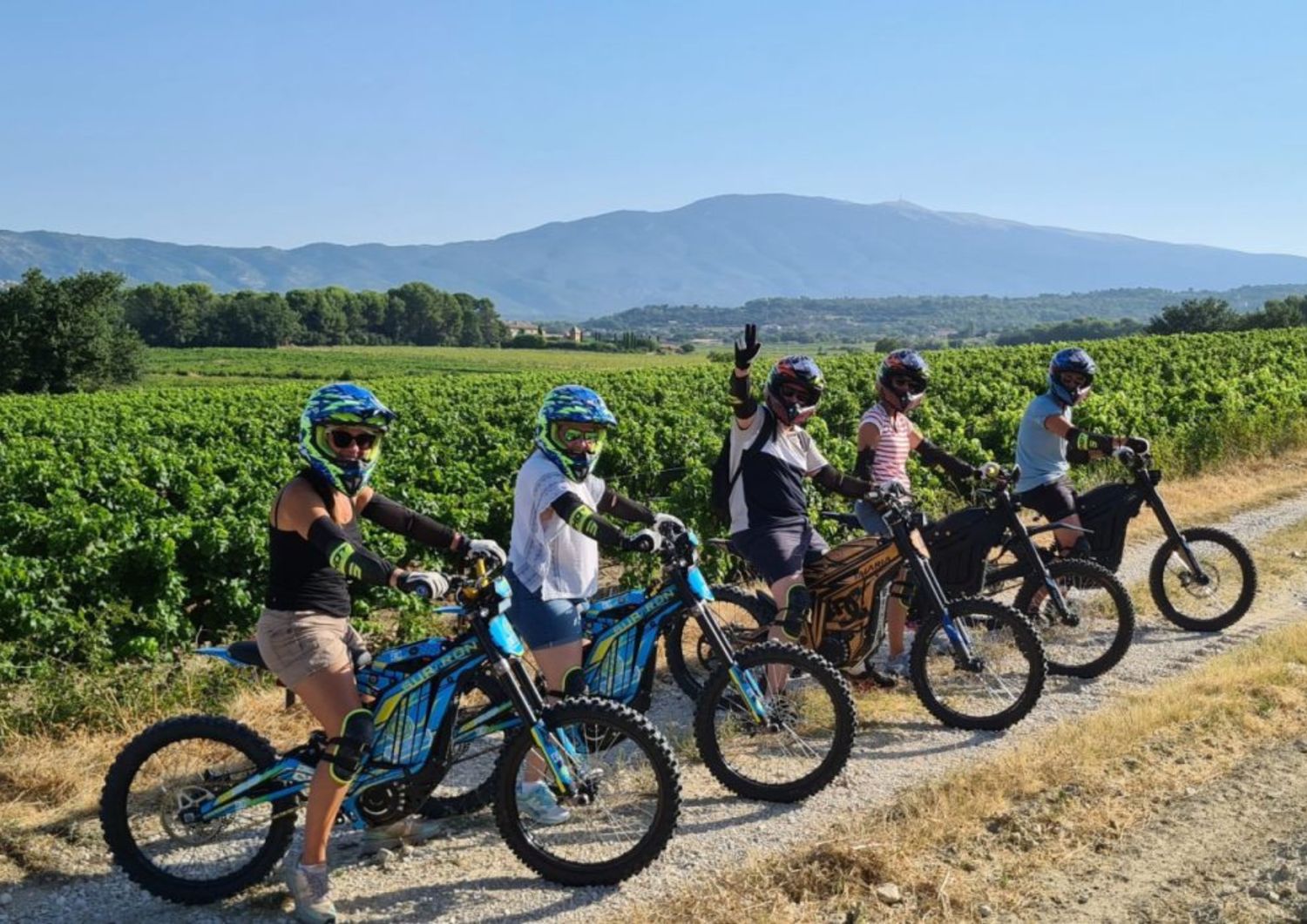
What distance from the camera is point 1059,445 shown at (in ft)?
25.3

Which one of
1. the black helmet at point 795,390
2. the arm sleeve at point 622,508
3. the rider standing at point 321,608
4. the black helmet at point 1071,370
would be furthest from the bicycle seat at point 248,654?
the black helmet at point 1071,370

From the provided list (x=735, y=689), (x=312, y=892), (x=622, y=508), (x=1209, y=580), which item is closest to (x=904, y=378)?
(x=622, y=508)

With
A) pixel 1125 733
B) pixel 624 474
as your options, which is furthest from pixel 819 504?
pixel 1125 733

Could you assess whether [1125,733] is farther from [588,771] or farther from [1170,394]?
[1170,394]

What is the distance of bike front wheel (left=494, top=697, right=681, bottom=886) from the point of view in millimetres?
4223

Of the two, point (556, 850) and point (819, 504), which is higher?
point (819, 504)

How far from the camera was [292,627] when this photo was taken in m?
4.04

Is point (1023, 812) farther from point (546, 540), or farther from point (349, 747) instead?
point (349, 747)

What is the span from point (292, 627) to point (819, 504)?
306 inches

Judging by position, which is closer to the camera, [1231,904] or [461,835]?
[1231,904]

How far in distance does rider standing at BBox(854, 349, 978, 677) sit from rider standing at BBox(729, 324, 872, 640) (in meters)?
0.84

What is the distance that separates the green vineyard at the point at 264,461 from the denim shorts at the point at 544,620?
12.6ft

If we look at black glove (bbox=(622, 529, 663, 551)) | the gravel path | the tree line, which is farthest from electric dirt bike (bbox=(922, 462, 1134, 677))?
the tree line

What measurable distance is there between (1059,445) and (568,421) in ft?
14.6
